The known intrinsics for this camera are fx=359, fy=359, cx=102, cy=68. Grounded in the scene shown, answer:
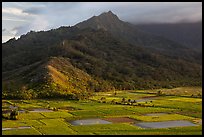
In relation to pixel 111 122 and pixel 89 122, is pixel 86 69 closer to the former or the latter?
pixel 89 122

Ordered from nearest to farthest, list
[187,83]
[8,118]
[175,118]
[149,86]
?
[8,118] < [175,118] < [149,86] < [187,83]

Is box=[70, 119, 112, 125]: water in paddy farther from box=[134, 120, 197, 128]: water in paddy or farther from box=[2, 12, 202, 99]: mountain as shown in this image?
box=[2, 12, 202, 99]: mountain

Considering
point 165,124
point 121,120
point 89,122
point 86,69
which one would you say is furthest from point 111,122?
point 86,69

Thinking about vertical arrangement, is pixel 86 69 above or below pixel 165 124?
above

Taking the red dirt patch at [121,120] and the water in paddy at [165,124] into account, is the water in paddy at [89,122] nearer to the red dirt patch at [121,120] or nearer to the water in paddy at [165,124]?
the red dirt patch at [121,120]

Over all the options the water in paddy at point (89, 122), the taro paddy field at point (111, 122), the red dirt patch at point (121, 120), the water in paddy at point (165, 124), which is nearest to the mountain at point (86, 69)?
the taro paddy field at point (111, 122)

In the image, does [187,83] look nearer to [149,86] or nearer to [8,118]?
[149,86]

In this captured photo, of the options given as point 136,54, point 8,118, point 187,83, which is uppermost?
point 136,54

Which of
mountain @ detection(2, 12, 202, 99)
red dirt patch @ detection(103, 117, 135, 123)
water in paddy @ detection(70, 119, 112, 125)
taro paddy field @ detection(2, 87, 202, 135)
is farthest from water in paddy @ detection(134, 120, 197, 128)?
mountain @ detection(2, 12, 202, 99)

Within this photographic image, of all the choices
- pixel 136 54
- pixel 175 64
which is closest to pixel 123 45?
pixel 136 54
